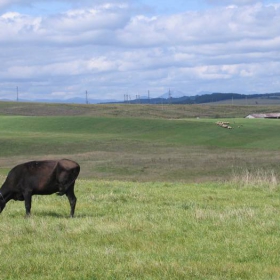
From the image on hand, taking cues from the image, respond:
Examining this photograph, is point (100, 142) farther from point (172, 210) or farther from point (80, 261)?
point (80, 261)

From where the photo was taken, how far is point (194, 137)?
2665 inches

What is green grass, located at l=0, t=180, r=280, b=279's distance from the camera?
8809 millimetres

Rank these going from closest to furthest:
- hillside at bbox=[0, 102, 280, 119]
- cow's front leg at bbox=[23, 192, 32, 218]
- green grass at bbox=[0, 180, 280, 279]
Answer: green grass at bbox=[0, 180, 280, 279], cow's front leg at bbox=[23, 192, 32, 218], hillside at bbox=[0, 102, 280, 119]

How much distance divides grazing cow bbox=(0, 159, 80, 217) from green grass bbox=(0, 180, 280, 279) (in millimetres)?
576

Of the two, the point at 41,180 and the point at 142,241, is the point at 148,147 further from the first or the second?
the point at 142,241

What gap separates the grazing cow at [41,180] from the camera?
14.5 m

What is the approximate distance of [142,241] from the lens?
35.6ft

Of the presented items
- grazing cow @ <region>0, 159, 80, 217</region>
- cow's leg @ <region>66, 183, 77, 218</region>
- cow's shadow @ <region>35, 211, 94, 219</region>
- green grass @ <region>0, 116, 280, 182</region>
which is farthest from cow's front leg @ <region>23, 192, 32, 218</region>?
green grass @ <region>0, 116, 280, 182</region>

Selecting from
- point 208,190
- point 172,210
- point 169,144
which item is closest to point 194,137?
point 169,144

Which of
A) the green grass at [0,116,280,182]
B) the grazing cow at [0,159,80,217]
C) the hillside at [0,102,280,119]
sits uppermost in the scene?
the grazing cow at [0,159,80,217]

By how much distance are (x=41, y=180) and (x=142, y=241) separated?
180 inches

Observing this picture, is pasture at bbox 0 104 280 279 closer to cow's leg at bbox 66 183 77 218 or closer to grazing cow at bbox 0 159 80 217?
cow's leg at bbox 66 183 77 218

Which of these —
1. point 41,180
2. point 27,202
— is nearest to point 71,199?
point 41,180

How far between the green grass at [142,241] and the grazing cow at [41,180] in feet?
1.89
